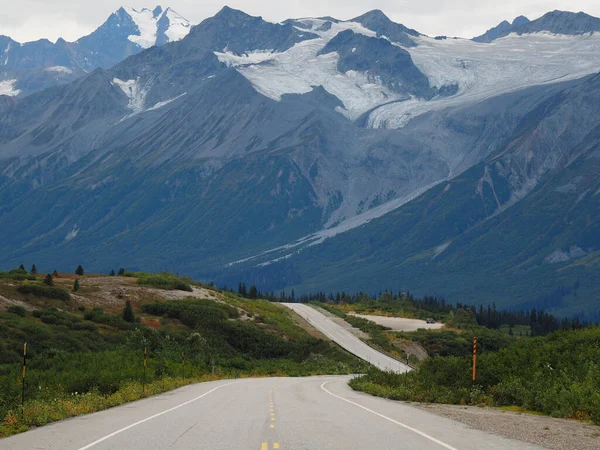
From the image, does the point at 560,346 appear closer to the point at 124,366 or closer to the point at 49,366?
the point at 124,366

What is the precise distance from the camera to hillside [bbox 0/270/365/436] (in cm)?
3612

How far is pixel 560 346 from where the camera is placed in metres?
35.9

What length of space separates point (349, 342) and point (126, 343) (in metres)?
47.7

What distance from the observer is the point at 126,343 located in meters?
63.3

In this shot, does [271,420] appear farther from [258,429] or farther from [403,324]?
[403,324]

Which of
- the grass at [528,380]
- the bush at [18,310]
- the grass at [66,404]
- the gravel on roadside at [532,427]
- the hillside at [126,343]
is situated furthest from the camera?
the bush at [18,310]

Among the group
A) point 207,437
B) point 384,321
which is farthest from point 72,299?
point 384,321

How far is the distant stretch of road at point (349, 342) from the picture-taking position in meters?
90.2

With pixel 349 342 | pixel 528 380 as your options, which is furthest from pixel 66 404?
pixel 349 342

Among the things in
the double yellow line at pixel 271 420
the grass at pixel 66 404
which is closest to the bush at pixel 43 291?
the grass at pixel 66 404

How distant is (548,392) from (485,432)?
6219 mm

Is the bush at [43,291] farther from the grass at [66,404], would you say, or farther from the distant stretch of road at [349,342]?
the grass at [66,404]

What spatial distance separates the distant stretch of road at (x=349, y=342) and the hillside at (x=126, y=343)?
2.58 metres

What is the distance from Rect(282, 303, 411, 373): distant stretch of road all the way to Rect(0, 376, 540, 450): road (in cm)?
4563
